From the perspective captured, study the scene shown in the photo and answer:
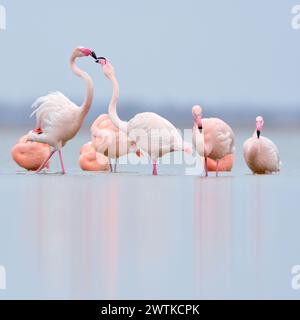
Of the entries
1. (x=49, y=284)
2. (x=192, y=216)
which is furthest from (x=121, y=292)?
(x=192, y=216)

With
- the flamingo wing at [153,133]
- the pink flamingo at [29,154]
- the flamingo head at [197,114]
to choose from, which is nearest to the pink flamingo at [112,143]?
the flamingo wing at [153,133]

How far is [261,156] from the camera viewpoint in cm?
974

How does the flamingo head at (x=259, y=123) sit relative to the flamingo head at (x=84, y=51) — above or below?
below

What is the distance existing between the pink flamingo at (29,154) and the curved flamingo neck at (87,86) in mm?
698

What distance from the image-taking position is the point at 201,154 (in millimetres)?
9508

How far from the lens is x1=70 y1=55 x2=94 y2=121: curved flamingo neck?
32.4ft

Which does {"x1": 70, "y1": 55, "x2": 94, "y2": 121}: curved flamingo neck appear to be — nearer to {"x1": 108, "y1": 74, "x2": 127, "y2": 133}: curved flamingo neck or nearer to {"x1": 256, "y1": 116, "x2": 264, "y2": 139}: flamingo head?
{"x1": 108, "y1": 74, "x2": 127, "y2": 133}: curved flamingo neck

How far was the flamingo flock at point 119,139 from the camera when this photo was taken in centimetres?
962

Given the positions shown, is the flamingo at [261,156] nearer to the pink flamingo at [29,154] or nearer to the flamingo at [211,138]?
the flamingo at [211,138]

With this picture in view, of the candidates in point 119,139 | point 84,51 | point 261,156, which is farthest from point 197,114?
point 84,51

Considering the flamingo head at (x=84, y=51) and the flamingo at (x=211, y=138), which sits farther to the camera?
the flamingo head at (x=84, y=51)

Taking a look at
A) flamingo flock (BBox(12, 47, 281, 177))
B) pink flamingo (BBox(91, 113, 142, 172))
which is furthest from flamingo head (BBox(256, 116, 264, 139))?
pink flamingo (BBox(91, 113, 142, 172))

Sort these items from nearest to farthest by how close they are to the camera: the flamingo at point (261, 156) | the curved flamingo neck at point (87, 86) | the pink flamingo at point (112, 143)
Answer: the flamingo at point (261, 156), the curved flamingo neck at point (87, 86), the pink flamingo at point (112, 143)

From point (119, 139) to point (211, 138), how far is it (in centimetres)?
108
